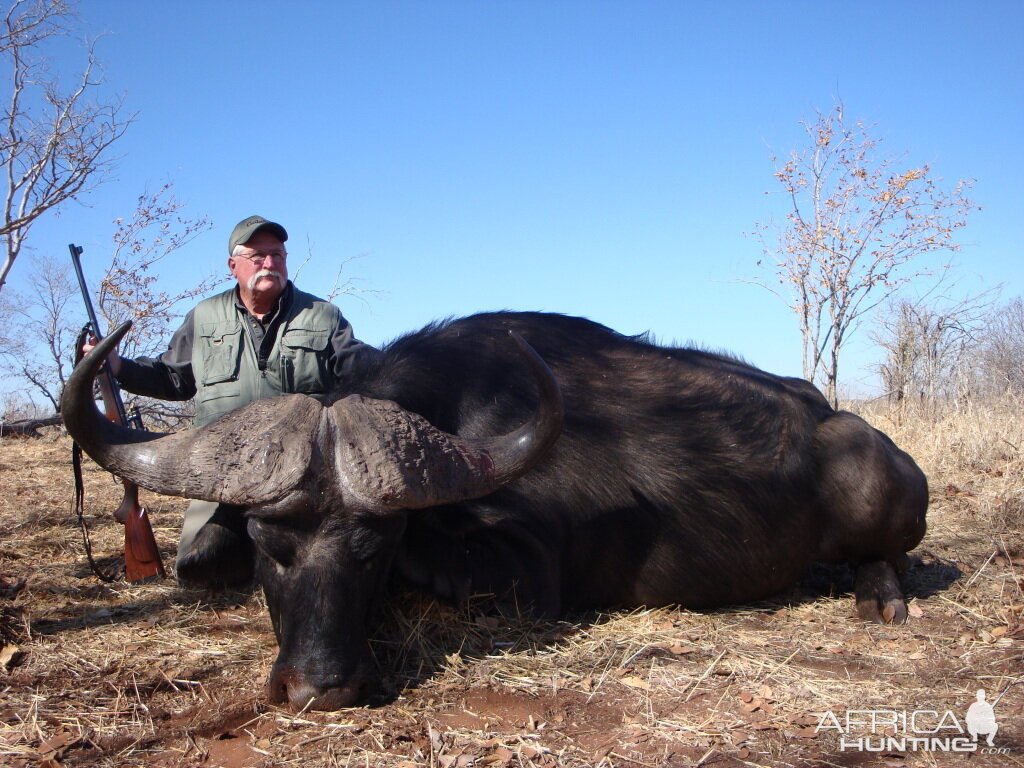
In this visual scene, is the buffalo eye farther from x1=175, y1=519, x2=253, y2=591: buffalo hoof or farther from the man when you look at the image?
the man

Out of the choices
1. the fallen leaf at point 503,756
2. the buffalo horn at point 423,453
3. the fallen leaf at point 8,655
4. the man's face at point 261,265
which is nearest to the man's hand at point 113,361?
the man's face at point 261,265

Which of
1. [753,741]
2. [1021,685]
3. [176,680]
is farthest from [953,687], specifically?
[176,680]

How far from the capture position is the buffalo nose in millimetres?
2988

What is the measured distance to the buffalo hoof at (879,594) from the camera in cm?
431

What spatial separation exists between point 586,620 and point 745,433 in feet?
4.77

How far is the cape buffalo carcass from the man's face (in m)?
1.24

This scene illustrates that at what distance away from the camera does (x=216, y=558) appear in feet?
13.6

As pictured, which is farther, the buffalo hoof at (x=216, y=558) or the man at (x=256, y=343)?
the man at (x=256, y=343)

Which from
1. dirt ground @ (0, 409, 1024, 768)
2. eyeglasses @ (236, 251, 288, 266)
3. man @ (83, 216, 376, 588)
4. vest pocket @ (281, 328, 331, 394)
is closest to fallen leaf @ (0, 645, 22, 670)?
dirt ground @ (0, 409, 1024, 768)

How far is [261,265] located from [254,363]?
624mm

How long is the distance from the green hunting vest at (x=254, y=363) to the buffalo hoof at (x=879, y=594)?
3357mm

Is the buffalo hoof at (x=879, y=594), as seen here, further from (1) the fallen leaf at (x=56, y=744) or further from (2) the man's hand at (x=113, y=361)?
(2) the man's hand at (x=113, y=361)

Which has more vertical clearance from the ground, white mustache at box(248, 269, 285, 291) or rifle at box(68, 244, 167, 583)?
white mustache at box(248, 269, 285, 291)

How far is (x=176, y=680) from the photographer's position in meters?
3.38
